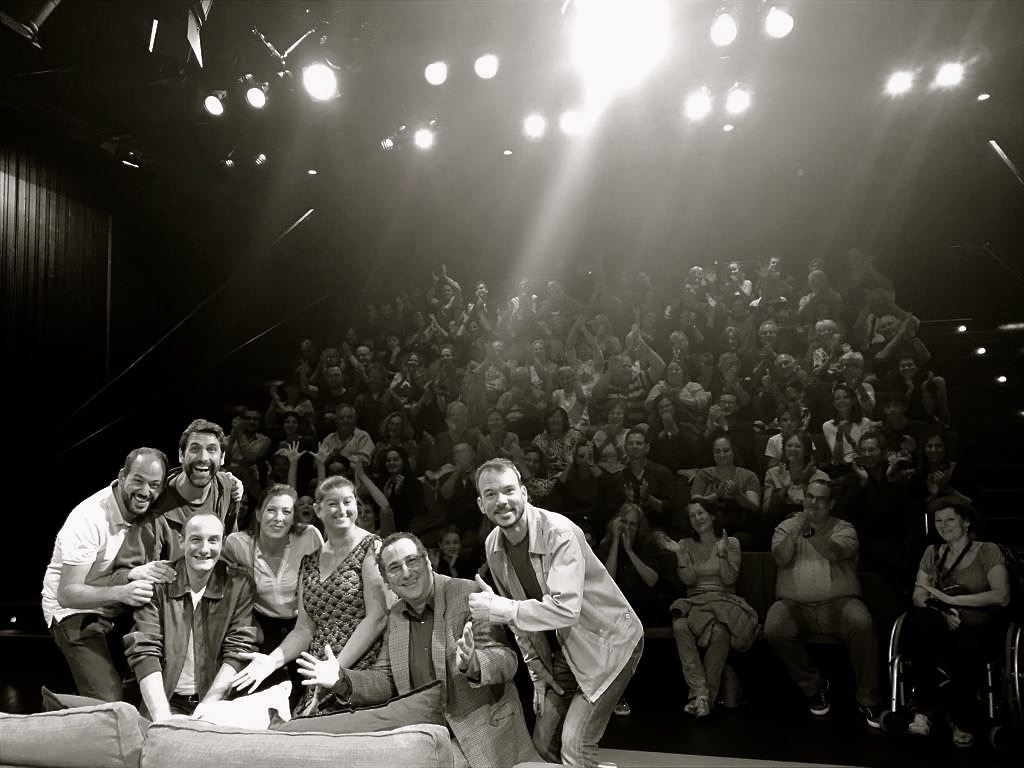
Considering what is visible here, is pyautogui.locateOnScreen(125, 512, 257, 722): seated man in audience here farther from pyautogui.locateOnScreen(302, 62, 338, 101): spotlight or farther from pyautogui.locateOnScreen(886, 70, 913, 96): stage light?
pyautogui.locateOnScreen(886, 70, 913, 96): stage light

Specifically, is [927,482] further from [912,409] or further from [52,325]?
[52,325]

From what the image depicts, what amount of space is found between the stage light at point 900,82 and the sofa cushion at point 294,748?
7.99m

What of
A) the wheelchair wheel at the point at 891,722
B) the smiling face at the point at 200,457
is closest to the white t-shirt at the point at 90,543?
the smiling face at the point at 200,457

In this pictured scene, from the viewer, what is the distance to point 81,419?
765cm

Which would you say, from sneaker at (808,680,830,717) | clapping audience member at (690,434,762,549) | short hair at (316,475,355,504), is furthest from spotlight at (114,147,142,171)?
sneaker at (808,680,830,717)

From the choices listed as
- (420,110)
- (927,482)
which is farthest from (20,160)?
(927,482)

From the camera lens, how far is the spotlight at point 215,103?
20.3 ft

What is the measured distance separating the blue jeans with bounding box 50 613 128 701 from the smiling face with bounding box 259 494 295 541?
2.16ft

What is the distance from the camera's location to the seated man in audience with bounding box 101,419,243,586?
3295mm

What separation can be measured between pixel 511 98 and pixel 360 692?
253 inches

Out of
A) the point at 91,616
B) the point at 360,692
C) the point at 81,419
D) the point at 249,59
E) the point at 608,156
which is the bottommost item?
the point at 360,692

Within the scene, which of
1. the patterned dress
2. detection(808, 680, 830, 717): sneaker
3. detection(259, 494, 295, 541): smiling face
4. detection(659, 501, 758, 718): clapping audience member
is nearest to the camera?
the patterned dress

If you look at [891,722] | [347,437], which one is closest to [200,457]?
[891,722]

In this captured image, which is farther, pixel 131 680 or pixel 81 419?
pixel 81 419
